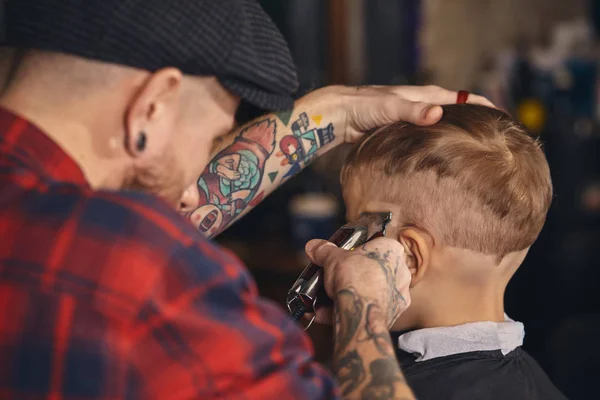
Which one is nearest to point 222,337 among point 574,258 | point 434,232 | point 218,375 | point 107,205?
point 218,375

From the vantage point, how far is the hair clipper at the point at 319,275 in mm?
1216

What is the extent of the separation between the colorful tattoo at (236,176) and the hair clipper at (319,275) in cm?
26

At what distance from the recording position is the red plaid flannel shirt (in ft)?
2.59

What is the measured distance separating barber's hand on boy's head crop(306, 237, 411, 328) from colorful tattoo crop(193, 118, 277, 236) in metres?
0.30

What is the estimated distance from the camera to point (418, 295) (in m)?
1.42

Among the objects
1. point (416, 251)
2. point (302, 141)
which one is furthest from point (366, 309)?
point (302, 141)

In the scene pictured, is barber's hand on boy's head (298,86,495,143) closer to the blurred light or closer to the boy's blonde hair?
the boy's blonde hair

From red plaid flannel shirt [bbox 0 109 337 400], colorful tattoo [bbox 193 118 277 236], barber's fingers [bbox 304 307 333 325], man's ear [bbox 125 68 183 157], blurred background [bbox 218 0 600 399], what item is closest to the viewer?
red plaid flannel shirt [bbox 0 109 337 400]

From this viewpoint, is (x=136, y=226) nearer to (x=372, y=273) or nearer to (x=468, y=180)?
(x=372, y=273)

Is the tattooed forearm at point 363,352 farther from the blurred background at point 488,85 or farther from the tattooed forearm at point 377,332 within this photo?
the blurred background at point 488,85

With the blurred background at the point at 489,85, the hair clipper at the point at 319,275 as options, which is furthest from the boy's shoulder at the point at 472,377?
the blurred background at the point at 489,85

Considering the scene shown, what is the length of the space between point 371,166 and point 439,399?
1.35 feet

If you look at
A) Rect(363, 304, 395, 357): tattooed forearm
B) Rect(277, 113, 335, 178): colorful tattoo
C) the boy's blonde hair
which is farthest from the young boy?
Rect(363, 304, 395, 357): tattooed forearm

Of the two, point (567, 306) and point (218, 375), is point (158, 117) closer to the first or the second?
point (218, 375)
